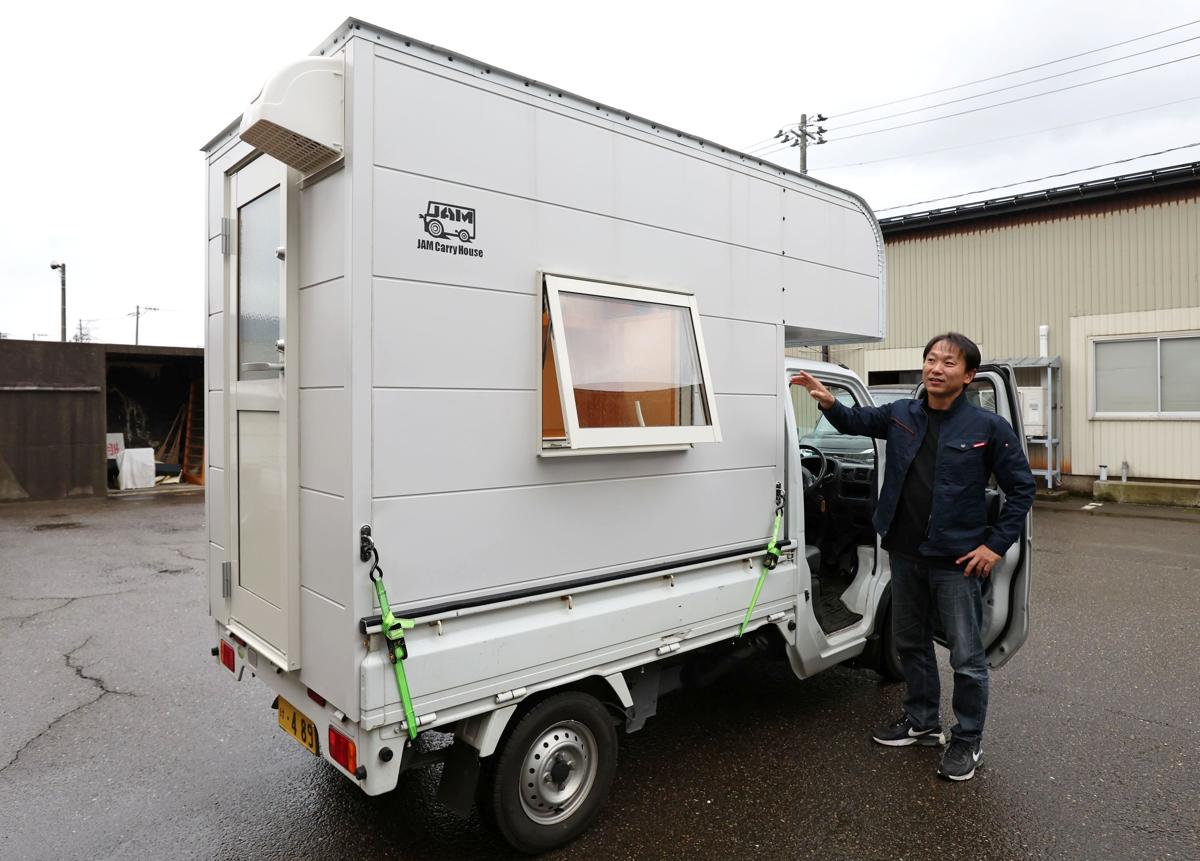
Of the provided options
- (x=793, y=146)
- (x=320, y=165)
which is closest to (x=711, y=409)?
(x=320, y=165)

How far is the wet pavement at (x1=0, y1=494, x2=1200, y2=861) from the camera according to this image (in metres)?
2.83

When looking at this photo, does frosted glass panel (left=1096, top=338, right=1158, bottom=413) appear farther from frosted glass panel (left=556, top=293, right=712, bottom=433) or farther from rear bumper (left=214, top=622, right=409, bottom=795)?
rear bumper (left=214, top=622, right=409, bottom=795)

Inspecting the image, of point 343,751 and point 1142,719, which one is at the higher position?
point 343,751

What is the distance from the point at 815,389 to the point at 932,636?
135 cm

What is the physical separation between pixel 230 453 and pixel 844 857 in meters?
2.79

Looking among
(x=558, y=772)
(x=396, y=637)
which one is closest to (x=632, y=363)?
(x=396, y=637)

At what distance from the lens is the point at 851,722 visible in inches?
154

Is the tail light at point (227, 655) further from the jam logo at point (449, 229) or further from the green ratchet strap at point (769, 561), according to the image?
the green ratchet strap at point (769, 561)

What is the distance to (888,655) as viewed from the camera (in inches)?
169

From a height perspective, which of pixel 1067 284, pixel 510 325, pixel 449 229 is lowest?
pixel 510 325

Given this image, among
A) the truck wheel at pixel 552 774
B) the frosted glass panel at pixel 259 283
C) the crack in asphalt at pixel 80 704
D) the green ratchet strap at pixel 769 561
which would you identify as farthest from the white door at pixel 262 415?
the green ratchet strap at pixel 769 561

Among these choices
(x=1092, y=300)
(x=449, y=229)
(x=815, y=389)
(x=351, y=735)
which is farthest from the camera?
(x=1092, y=300)

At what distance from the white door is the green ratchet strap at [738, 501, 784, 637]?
188 centimetres

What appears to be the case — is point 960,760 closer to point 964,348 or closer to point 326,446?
point 964,348
